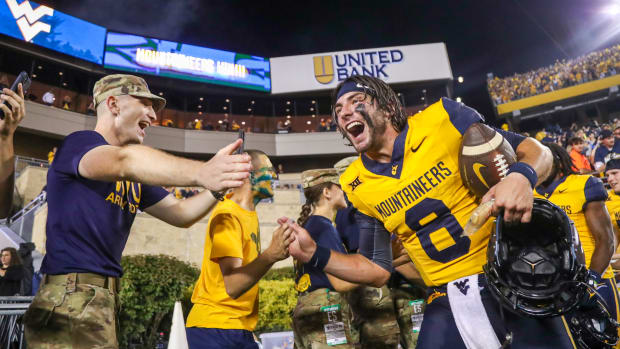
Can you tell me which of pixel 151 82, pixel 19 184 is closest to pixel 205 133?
pixel 151 82

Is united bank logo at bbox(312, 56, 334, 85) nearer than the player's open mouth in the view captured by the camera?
No

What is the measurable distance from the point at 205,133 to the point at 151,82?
6.37 meters

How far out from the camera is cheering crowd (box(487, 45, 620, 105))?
4050cm

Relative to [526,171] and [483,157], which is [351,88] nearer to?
[483,157]

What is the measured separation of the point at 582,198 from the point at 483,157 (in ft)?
8.79

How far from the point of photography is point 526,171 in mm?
1832

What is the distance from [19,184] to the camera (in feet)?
64.2

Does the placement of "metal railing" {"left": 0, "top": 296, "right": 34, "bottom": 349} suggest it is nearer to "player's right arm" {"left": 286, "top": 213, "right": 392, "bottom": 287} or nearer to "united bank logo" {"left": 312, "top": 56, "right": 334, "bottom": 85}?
"player's right arm" {"left": 286, "top": 213, "right": 392, "bottom": 287}

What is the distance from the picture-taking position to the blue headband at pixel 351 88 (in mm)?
3012

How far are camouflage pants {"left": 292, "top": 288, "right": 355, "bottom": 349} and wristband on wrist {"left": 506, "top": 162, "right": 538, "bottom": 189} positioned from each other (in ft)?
8.72

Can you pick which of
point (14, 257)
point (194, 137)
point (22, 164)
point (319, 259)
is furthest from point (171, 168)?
point (194, 137)

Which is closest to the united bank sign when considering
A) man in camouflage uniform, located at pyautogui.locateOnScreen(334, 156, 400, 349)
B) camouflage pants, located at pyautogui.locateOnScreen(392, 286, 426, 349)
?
camouflage pants, located at pyautogui.locateOnScreen(392, 286, 426, 349)

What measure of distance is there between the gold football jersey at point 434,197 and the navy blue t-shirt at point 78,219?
6.02ft

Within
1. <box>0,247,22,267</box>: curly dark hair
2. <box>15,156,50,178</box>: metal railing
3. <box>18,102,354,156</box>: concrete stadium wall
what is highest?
<box>18,102,354,156</box>: concrete stadium wall
